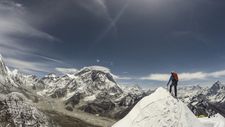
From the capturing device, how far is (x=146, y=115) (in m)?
35.3

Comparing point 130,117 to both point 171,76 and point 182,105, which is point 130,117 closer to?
point 182,105

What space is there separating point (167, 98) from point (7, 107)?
128 ft

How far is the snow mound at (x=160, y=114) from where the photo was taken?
3428 cm

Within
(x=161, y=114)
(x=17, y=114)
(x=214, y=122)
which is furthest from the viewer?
(x=17, y=114)

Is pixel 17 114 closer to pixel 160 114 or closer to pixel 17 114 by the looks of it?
pixel 17 114

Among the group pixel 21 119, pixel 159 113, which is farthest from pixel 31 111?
pixel 159 113

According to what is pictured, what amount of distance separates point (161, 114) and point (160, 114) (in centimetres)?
13

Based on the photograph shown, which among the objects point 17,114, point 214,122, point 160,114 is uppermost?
point 160,114

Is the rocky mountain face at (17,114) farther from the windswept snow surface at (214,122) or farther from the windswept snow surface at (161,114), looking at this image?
the windswept snow surface at (214,122)

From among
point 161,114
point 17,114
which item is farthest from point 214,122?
point 17,114

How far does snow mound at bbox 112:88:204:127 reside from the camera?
112 ft

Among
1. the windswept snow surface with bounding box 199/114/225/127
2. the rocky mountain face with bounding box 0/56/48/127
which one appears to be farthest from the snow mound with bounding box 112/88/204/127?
the rocky mountain face with bounding box 0/56/48/127

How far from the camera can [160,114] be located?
35.2m

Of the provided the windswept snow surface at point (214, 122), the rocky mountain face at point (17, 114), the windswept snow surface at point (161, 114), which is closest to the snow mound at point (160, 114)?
the windswept snow surface at point (161, 114)
